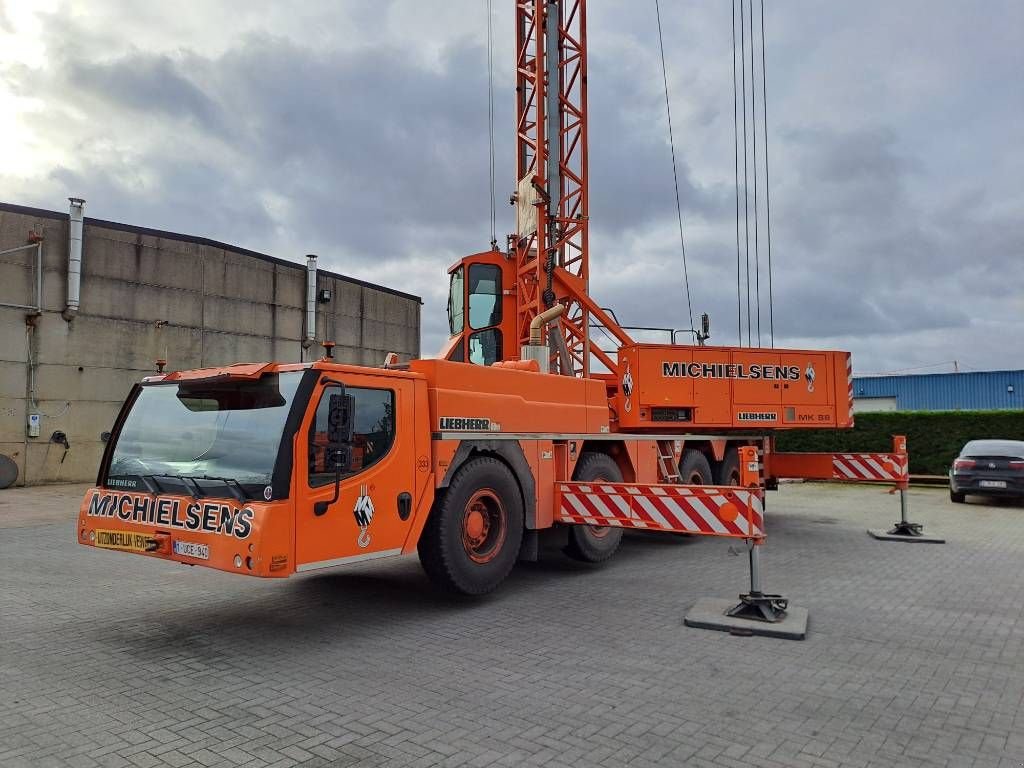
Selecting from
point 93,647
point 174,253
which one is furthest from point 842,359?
point 174,253

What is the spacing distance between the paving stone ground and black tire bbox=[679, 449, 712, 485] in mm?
2153

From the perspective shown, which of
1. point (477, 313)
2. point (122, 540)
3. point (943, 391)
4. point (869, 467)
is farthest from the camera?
point (943, 391)

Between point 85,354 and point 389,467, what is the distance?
17.0 meters

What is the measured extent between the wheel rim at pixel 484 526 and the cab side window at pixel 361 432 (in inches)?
44.5

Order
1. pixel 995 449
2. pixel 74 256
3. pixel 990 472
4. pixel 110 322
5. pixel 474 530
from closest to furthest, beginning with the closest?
pixel 474 530 → pixel 990 472 → pixel 995 449 → pixel 74 256 → pixel 110 322

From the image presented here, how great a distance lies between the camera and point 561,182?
1298 centimetres

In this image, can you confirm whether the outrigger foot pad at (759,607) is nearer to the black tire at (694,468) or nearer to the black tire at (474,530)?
the black tire at (474,530)

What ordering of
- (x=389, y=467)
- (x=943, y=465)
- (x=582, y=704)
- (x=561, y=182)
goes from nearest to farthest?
(x=582, y=704)
(x=389, y=467)
(x=561, y=182)
(x=943, y=465)

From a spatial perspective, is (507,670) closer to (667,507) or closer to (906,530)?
(667,507)

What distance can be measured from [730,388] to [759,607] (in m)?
5.00

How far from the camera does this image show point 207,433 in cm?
557

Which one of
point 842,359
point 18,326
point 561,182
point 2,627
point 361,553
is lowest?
point 2,627

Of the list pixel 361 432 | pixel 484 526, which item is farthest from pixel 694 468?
pixel 361 432

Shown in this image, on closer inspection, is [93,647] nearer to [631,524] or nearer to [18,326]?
[631,524]
